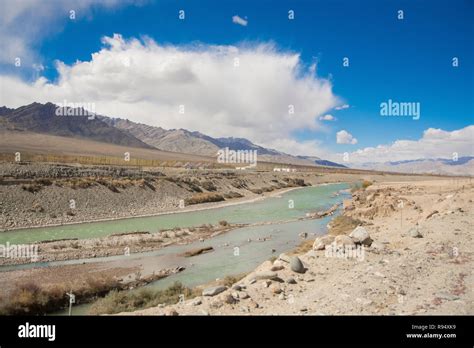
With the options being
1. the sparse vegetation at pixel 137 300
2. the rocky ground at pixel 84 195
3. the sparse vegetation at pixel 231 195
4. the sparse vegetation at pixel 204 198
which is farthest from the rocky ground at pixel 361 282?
the sparse vegetation at pixel 231 195

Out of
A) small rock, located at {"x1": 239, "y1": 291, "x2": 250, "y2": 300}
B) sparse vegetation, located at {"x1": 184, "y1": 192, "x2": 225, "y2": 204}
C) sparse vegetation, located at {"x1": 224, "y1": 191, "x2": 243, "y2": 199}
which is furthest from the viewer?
sparse vegetation, located at {"x1": 224, "y1": 191, "x2": 243, "y2": 199}

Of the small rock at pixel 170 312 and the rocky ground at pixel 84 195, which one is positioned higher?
the rocky ground at pixel 84 195

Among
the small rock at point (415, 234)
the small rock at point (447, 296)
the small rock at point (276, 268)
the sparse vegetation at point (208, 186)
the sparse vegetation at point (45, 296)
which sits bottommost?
the sparse vegetation at point (45, 296)

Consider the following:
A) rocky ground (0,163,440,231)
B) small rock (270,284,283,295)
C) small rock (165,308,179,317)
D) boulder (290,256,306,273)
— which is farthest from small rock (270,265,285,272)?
rocky ground (0,163,440,231)

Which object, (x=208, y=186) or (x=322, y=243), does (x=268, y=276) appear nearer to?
(x=322, y=243)

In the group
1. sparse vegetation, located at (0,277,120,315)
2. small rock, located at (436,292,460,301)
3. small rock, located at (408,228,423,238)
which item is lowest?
sparse vegetation, located at (0,277,120,315)

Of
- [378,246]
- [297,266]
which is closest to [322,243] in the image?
[378,246]

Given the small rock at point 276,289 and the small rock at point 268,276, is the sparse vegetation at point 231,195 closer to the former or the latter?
the small rock at point 268,276

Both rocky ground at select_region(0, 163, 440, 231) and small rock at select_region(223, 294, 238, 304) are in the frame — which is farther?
rocky ground at select_region(0, 163, 440, 231)

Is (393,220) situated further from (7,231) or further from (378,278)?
(7,231)

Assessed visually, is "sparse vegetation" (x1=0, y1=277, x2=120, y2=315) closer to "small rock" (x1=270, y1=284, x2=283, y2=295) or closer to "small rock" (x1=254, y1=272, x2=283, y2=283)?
"small rock" (x1=254, y1=272, x2=283, y2=283)
